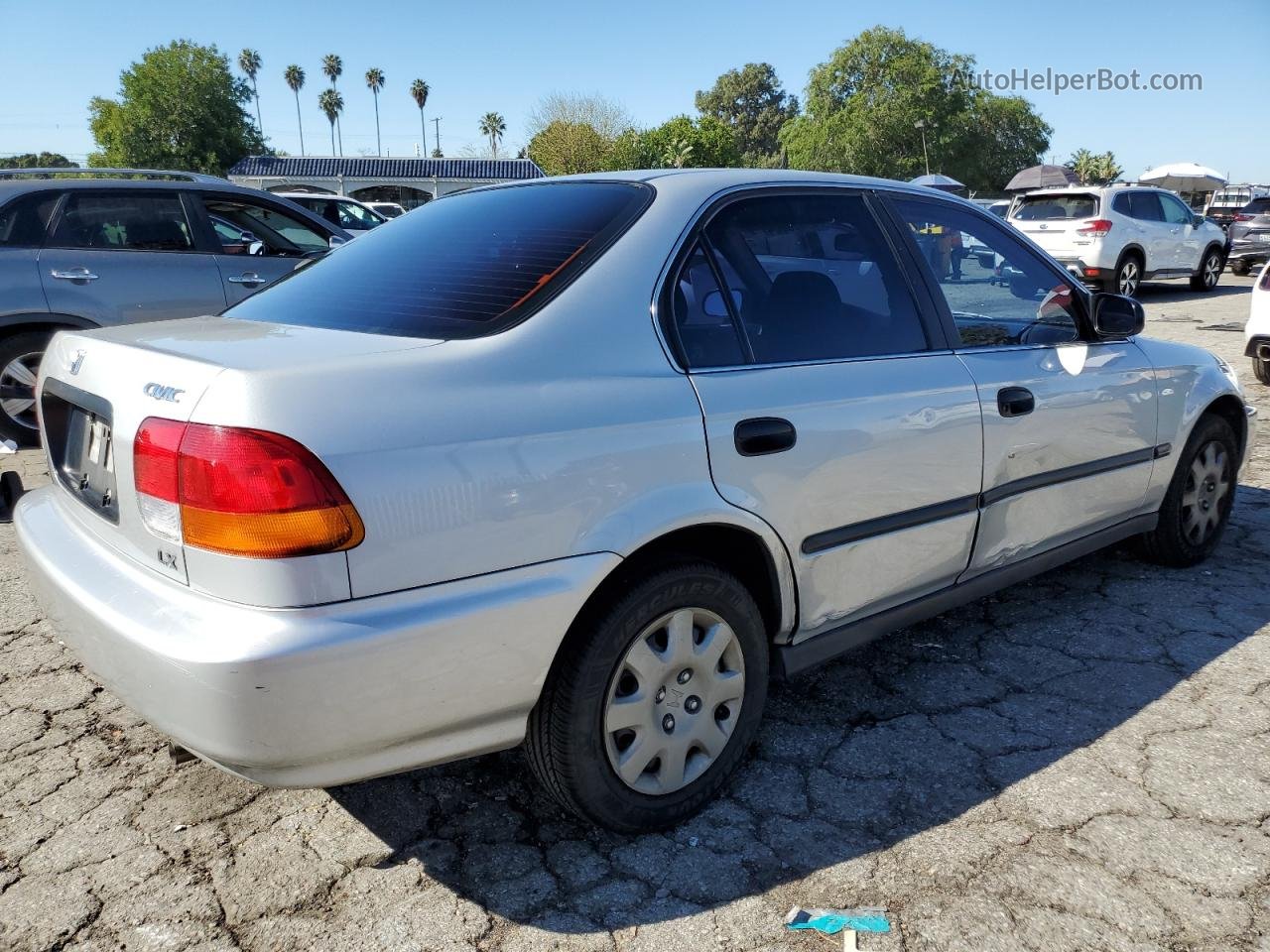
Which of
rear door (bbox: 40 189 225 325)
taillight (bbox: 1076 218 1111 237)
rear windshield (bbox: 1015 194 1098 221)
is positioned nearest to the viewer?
rear door (bbox: 40 189 225 325)

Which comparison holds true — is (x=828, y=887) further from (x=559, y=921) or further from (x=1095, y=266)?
(x=1095, y=266)

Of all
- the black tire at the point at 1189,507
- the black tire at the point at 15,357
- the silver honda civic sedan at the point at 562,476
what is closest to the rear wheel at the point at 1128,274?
the black tire at the point at 1189,507

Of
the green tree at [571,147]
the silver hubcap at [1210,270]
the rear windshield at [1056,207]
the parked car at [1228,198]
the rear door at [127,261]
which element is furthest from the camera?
the green tree at [571,147]

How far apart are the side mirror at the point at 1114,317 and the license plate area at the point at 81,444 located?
307 centimetres

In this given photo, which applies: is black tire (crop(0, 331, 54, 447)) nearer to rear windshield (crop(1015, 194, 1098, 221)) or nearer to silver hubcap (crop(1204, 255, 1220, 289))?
rear windshield (crop(1015, 194, 1098, 221))

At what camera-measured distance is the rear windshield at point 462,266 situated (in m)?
2.24

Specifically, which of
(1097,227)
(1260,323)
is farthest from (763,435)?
(1097,227)

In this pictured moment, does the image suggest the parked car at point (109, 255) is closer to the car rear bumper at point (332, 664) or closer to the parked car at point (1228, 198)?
the car rear bumper at point (332, 664)

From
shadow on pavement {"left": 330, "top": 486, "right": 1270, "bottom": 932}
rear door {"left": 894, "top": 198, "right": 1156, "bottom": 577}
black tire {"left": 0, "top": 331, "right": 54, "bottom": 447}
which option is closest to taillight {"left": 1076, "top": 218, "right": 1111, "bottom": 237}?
shadow on pavement {"left": 330, "top": 486, "right": 1270, "bottom": 932}

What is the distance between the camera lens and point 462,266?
247cm

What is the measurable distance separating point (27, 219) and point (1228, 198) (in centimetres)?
4158

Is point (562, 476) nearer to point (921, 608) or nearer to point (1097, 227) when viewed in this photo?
point (921, 608)

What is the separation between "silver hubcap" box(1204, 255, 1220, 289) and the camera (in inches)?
663

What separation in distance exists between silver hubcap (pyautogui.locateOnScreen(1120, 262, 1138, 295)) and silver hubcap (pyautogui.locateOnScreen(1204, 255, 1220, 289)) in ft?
8.90
